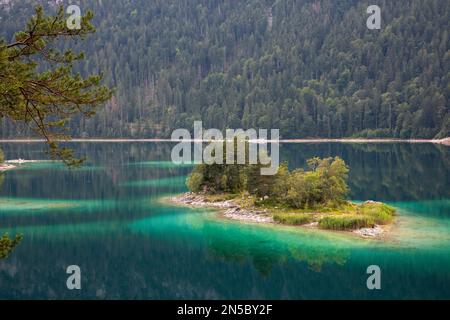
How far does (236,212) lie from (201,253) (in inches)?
631

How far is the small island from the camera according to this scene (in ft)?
166

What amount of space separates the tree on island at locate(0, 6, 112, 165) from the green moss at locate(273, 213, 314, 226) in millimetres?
32571

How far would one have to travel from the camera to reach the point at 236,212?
197ft

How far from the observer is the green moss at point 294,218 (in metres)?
52.5

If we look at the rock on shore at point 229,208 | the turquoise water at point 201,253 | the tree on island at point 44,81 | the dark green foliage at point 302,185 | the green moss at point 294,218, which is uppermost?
the tree on island at point 44,81

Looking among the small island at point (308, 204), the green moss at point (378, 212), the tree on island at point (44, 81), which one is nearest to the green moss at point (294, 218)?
the small island at point (308, 204)

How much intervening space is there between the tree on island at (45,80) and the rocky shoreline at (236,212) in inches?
1240

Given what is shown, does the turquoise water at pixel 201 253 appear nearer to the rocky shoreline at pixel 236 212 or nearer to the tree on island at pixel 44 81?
the rocky shoreline at pixel 236 212

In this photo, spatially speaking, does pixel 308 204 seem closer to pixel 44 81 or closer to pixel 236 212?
pixel 236 212

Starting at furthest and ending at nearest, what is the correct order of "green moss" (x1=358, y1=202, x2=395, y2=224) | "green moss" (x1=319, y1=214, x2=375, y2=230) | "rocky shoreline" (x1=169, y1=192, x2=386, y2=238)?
"green moss" (x1=358, y1=202, x2=395, y2=224) → "green moss" (x1=319, y1=214, x2=375, y2=230) → "rocky shoreline" (x1=169, y1=192, x2=386, y2=238)

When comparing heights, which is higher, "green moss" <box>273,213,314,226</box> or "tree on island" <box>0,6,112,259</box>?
"tree on island" <box>0,6,112,259</box>

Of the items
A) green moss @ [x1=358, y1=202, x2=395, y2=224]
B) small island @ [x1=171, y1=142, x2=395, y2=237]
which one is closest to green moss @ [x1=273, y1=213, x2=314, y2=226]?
small island @ [x1=171, y1=142, x2=395, y2=237]

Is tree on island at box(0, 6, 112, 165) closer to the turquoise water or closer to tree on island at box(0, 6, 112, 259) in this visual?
tree on island at box(0, 6, 112, 259)

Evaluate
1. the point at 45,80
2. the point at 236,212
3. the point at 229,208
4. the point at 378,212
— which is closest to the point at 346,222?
the point at 378,212
